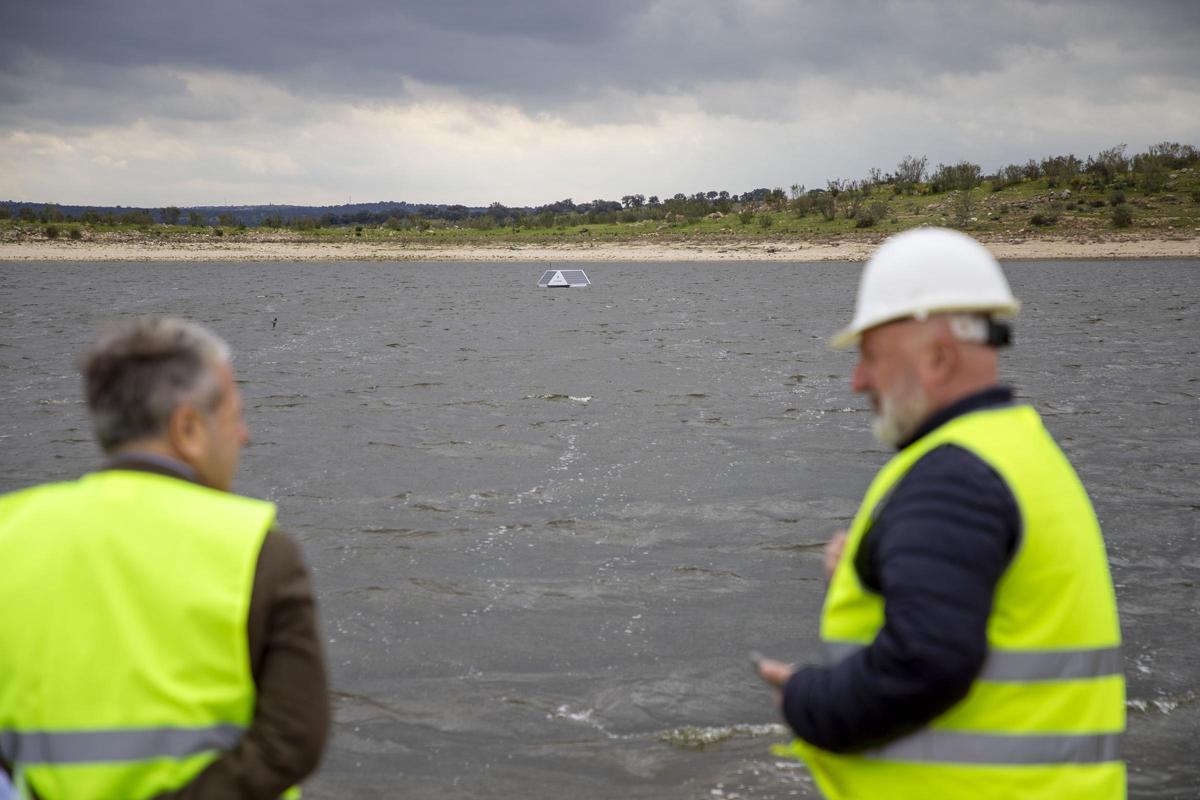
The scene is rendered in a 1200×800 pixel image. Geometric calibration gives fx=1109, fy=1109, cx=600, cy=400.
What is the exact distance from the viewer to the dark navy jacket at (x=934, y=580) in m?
2.08

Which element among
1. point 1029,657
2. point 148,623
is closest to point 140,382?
point 148,623

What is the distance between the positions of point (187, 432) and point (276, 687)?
533 mm

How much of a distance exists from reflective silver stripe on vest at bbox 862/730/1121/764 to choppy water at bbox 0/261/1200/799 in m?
2.84

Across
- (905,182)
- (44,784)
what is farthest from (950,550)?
(905,182)

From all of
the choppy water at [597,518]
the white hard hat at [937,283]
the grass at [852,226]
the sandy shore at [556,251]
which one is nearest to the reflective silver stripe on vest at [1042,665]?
the white hard hat at [937,283]

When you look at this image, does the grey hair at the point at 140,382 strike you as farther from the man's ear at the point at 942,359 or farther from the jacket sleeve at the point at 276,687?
the man's ear at the point at 942,359

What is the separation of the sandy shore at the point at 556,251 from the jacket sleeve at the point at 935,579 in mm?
53149

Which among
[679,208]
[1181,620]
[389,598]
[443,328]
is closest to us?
[1181,620]

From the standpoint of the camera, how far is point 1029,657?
2170 mm

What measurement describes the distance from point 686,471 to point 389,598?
4550mm

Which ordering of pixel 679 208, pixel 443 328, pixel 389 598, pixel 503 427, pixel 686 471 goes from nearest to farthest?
pixel 389 598 < pixel 686 471 < pixel 503 427 < pixel 443 328 < pixel 679 208

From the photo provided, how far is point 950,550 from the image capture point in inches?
81.6

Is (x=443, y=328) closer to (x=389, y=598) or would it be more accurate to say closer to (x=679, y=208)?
(x=389, y=598)

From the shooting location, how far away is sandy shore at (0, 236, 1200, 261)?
53.0 m
